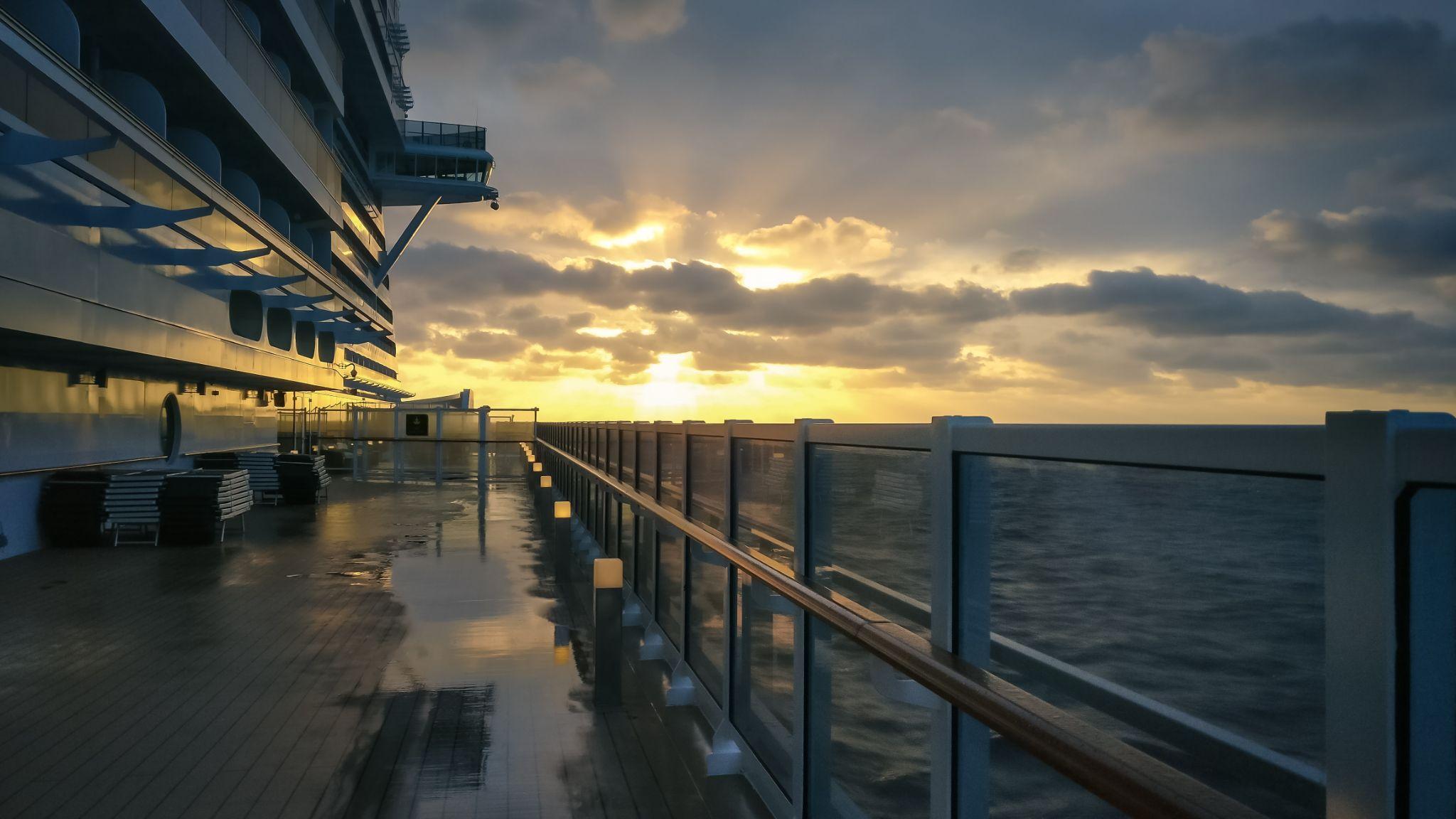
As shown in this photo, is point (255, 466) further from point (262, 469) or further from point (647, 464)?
point (647, 464)

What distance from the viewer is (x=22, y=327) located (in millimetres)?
9656

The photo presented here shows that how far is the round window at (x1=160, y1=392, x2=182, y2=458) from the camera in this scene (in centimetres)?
1981

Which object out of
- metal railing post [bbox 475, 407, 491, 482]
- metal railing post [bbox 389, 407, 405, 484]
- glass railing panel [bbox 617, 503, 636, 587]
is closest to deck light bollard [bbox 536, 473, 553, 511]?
glass railing panel [bbox 617, 503, 636, 587]

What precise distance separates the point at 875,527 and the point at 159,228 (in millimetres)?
14615

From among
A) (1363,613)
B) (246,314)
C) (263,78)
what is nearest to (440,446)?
(246,314)

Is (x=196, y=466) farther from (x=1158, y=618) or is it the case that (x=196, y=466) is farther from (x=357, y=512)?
(x=1158, y=618)

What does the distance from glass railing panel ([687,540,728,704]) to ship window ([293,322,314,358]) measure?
23336mm

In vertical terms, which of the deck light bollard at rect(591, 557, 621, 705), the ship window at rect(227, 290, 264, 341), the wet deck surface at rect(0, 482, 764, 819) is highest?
the ship window at rect(227, 290, 264, 341)

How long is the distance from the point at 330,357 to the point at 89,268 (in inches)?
779

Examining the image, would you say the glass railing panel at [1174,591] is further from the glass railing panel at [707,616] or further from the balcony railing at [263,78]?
the balcony railing at [263,78]

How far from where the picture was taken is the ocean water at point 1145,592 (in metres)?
1.42

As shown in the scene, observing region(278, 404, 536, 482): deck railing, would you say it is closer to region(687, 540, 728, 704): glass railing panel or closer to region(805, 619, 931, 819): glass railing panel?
region(687, 540, 728, 704): glass railing panel

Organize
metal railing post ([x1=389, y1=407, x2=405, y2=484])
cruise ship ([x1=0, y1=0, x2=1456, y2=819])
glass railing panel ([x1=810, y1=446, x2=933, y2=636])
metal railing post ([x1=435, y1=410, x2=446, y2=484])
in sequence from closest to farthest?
cruise ship ([x1=0, y1=0, x2=1456, y2=819]), glass railing panel ([x1=810, y1=446, x2=933, y2=636]), metal railing post ([x1=435, y1=410, x2=446, y2=484]), metal railing post ([x1=389, y1=407, x2=405, y2=484])

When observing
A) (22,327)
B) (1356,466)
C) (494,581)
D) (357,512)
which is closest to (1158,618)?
(1356,466)
